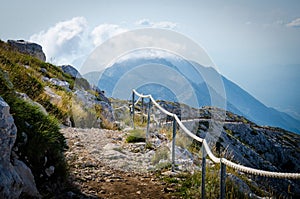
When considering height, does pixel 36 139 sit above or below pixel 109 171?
above

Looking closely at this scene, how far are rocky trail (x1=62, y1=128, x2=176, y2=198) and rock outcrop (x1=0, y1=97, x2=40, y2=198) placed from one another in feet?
3.21

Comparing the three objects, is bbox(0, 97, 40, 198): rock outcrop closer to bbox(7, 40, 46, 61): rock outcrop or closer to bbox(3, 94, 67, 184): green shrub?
bbox(3, 94, 67, 184): green shrub

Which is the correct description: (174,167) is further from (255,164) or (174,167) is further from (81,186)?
(255,164)

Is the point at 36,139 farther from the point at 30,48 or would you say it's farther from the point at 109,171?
the point at 30,48

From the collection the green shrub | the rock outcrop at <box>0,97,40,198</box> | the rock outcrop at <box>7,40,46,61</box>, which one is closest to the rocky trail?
the green shrub

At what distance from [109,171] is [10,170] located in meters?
3.62

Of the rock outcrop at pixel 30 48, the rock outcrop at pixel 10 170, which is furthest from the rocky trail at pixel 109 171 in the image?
the rock outcrop at pixel 30 48

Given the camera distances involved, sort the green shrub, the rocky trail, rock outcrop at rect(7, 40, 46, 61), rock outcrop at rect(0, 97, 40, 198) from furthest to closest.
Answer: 1. rock outcrop at rect(7, 40, 46, 61)
2. the rocky trail
3. the green shrub
4. rock outcrop at rect(0, 97, 40, 198)

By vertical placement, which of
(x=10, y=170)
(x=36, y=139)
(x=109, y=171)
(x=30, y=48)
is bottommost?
(x=109, y=171)

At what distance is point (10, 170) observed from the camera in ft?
13.3

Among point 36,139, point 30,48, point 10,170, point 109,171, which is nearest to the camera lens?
point 10,170

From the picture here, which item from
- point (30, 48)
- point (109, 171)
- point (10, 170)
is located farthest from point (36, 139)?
point (30, 48)

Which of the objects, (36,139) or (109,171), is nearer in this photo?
(36,139)

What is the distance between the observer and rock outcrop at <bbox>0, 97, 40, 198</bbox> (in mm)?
3850
